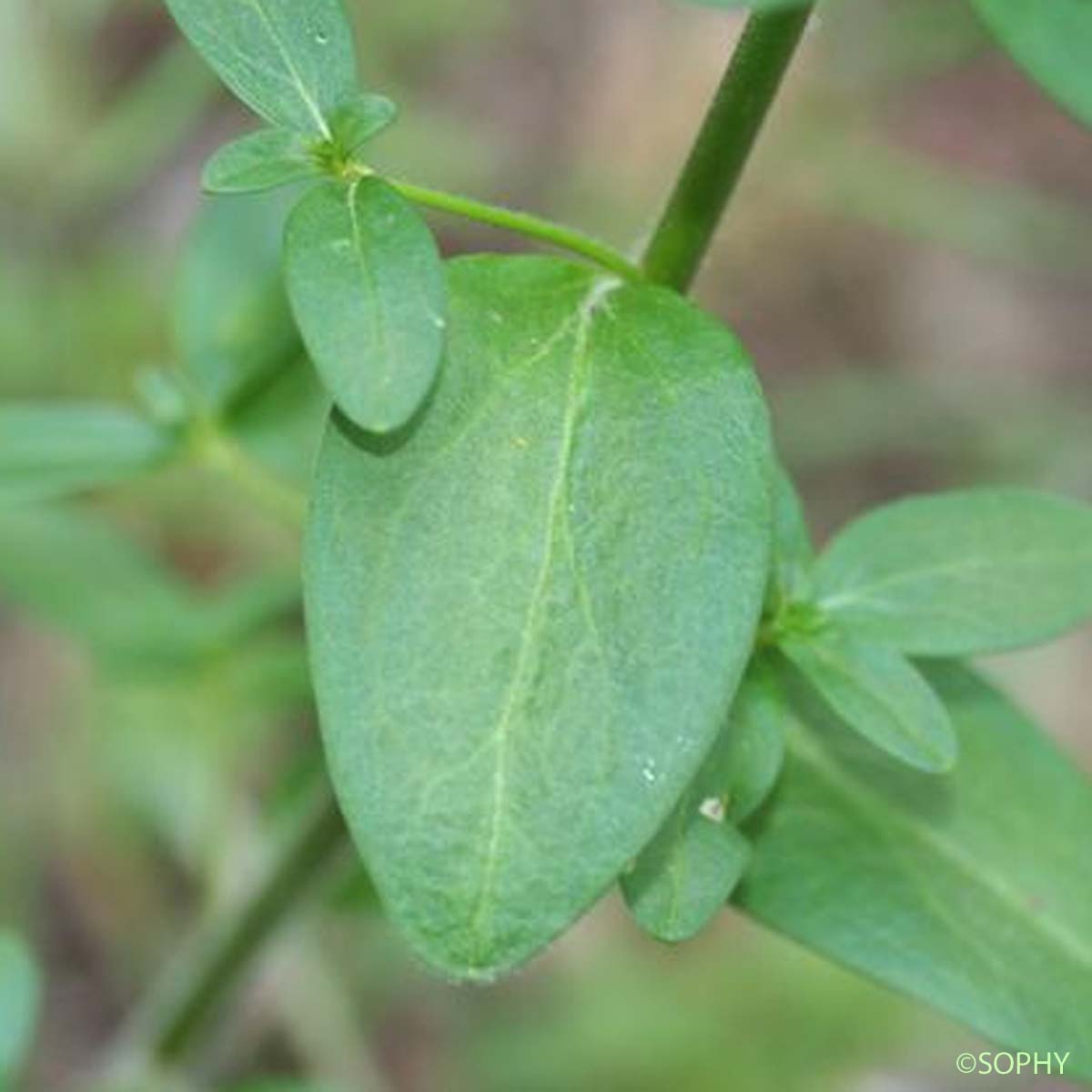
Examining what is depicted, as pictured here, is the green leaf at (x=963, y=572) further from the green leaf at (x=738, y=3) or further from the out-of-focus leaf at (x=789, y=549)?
the green leaf at (x=738, y=3)

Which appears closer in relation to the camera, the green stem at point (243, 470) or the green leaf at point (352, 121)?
the green leaf at point (352, 121)

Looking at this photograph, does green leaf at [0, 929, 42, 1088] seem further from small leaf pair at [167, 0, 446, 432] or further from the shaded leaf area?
small leaf pair at [167, 0, 446, 432]

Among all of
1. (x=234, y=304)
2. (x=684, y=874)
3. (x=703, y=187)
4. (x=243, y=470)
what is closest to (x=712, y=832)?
(x=684, y=874)

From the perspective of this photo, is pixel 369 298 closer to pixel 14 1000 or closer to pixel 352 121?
pixel 352 121

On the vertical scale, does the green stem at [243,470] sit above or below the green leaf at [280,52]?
below

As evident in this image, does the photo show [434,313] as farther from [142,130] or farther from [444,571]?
[142,130]

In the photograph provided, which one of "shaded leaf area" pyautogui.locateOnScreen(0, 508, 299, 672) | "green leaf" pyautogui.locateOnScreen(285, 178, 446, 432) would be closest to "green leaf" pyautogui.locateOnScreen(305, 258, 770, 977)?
"green leaf" pyautogui.locateOnScreen(285, 178, 446, 432)

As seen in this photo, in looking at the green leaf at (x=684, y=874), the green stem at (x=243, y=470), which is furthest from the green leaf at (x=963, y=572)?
the green stem at (x=243, y=470)
